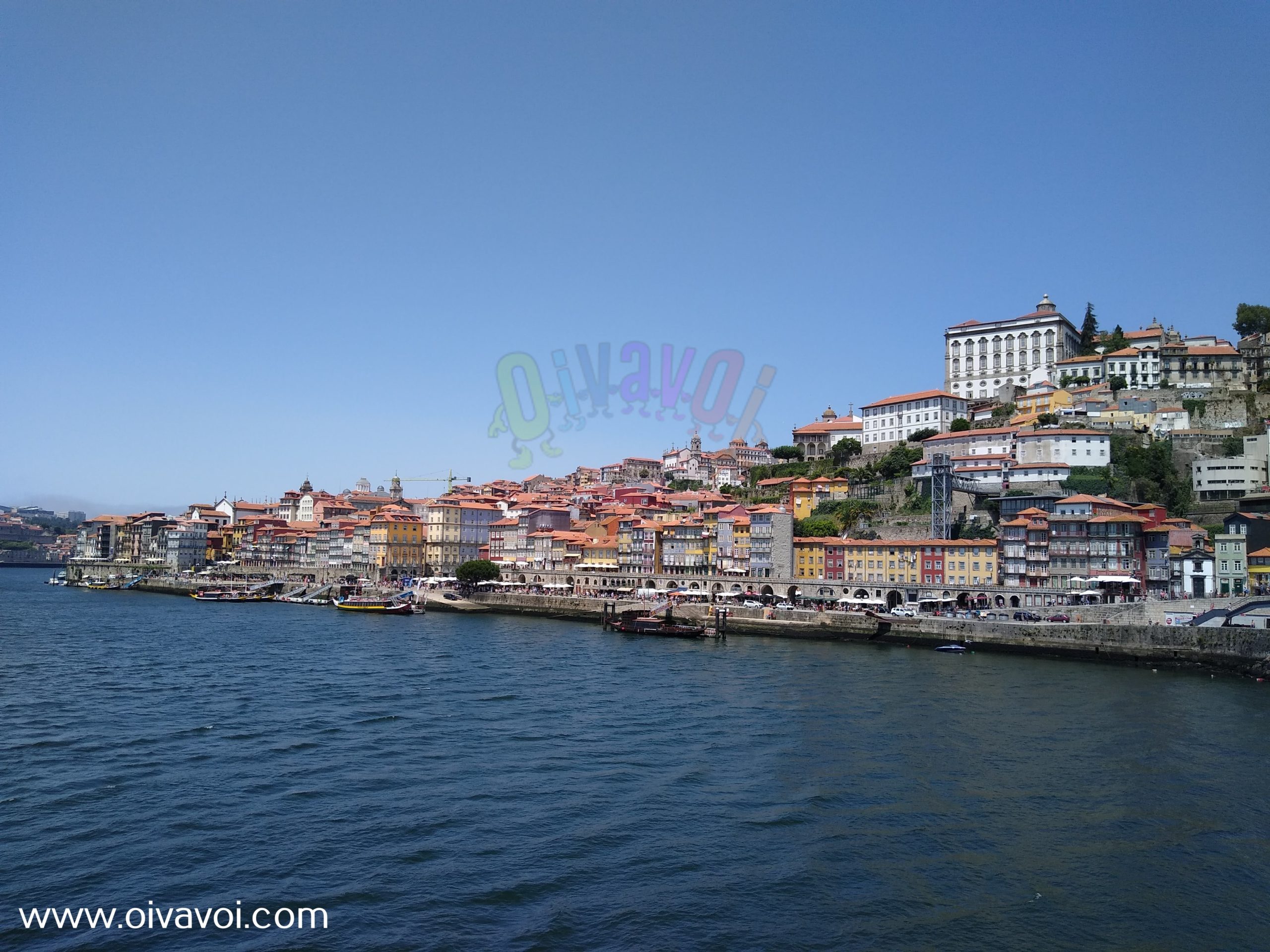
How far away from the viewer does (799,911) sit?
11.3 metres

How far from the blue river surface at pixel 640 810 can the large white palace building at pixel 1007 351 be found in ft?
161

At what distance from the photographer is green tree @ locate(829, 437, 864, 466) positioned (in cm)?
7256

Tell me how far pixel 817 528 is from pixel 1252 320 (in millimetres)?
38221

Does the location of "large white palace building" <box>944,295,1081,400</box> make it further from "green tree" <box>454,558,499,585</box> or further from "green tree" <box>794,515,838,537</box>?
"green tree" <box>454,558,499,585</box>

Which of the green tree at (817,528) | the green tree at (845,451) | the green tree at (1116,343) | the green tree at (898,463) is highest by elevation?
the green tree at (1116,343)

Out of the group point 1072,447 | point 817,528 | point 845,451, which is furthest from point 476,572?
point 1072,447

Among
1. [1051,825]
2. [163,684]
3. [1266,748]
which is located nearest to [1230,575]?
[1266,748]

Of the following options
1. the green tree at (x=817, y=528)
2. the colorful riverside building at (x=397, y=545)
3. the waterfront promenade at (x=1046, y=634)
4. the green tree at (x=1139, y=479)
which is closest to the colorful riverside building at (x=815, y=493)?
the green tree at (x=817, y=528)

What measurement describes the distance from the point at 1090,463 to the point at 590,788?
159 ft

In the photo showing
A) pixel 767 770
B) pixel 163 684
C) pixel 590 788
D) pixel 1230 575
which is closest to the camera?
→ pixel 590 788

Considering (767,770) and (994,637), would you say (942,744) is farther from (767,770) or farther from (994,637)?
(994,637)

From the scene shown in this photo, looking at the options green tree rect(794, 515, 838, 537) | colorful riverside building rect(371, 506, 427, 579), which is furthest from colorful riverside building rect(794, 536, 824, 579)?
colorful riverside building rect(371, 506, 427, 579)

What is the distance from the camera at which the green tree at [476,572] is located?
65.4 metres

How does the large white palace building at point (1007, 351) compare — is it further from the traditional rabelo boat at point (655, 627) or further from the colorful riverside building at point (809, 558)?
the traditional rabelo boat at point (655, 627)
